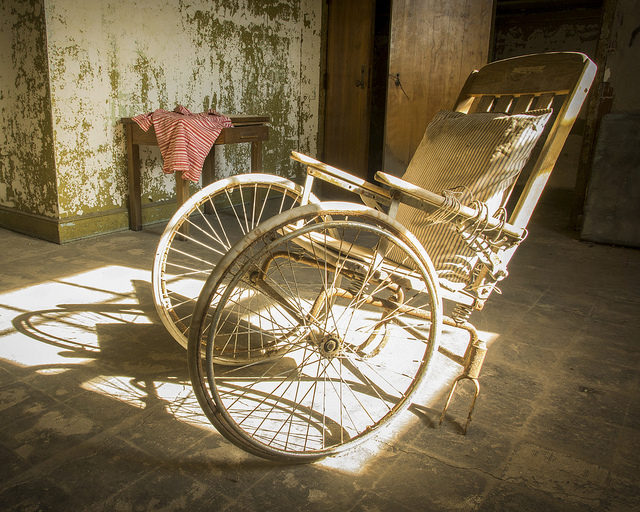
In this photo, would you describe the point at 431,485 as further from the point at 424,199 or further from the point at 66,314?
the point at 66,314

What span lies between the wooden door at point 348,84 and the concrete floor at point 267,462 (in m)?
3.07

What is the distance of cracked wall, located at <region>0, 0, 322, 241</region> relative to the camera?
3.29m

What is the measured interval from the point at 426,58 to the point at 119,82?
2464 mm

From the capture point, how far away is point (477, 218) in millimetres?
1556

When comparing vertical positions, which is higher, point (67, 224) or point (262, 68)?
point (262, 68)

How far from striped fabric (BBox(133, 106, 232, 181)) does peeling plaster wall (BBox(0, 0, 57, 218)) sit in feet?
1.91

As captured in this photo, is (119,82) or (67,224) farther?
(119,82)

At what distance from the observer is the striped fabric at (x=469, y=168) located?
175cm

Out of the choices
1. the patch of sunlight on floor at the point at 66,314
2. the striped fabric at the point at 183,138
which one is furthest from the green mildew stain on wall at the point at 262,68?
the patch of sunlight on floor at the point at 66,314

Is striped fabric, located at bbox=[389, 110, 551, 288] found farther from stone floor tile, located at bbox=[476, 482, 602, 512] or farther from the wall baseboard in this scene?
the wall baseboard

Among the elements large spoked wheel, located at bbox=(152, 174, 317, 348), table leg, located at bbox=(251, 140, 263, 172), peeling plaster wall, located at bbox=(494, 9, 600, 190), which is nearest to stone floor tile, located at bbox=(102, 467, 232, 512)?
large spoked wheel, located at bbox=(152, 174, 317, 348)

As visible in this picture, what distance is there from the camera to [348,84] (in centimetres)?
524

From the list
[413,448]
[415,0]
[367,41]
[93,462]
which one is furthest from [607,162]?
[93,462]

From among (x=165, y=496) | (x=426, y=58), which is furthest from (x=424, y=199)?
(x=426, y=58)
